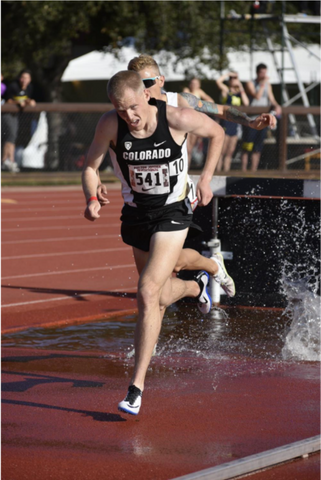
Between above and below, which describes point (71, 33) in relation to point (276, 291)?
above

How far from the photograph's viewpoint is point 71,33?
24.7 metres

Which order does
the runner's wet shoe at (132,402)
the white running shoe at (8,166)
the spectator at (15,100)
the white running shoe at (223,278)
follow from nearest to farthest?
the runner's wet shoe at (132,402) → the white running shoe at (223,278) → the spectator at (15,100) → the white running shoe at (8,166)

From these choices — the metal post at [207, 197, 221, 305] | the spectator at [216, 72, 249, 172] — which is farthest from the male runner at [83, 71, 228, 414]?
the spectator at [216, 72, 249, 172]

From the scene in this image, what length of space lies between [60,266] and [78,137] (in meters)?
11.6

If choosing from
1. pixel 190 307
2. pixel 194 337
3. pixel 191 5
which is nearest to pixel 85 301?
pixel 190 307

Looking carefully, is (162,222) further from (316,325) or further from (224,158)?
(224,158)

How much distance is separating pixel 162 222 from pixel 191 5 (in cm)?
2217


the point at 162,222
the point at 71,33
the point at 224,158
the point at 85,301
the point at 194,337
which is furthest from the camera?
the point at 71,33

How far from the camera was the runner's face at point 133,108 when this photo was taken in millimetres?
4848

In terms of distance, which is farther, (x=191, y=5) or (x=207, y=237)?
(x=191, y=5)

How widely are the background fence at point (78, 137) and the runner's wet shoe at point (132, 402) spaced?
1380 centimetres

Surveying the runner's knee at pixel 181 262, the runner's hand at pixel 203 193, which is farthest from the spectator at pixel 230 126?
the runner's hand at pixel 203 193

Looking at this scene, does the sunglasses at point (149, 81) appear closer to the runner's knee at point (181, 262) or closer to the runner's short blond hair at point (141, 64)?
the runner's short blond hair at point (141, 64)

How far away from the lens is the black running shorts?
5.17 metres
